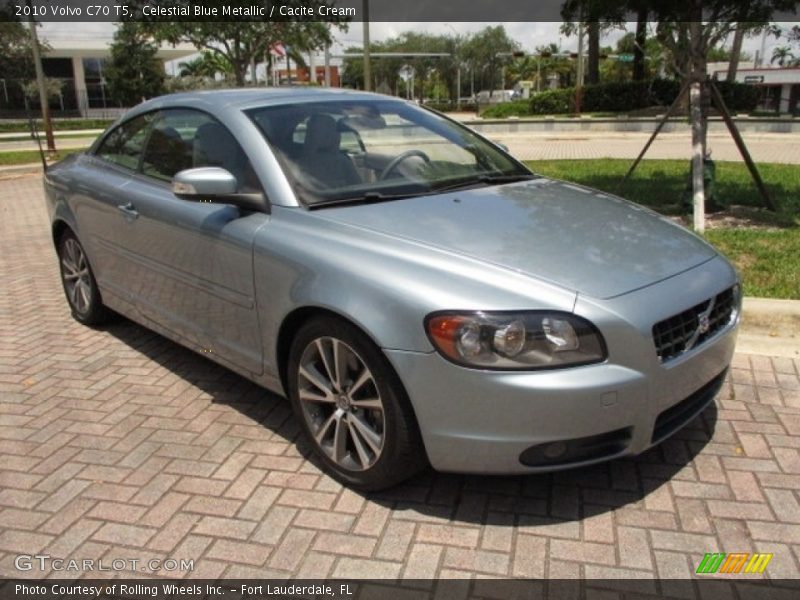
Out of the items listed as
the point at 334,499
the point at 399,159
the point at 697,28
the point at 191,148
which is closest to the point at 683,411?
the point at 334,499

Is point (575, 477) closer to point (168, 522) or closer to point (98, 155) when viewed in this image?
point (168, 522)

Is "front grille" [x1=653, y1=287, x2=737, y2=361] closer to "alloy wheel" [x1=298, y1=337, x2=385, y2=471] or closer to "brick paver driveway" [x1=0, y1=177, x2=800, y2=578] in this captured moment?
"brick paver driveway" [x1=0, y1=177, x2=800, y2=578]

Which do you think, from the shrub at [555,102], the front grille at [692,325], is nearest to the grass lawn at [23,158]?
the front grille at [692,325]

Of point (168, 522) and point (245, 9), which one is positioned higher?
point (245, 9)

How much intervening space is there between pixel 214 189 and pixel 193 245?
1.66ft

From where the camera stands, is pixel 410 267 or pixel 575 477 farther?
pixel 575 477

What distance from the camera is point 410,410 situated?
2666 mm

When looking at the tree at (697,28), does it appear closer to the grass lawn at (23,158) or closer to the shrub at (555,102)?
the grass lawn at (23,158)

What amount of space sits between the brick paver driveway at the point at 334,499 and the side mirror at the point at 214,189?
1169 mm

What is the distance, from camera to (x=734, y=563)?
2527mm

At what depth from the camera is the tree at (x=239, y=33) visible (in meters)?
22.6

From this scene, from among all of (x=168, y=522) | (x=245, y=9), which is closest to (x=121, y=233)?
(x=168, y=522)

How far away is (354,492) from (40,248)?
6635 millimetres
